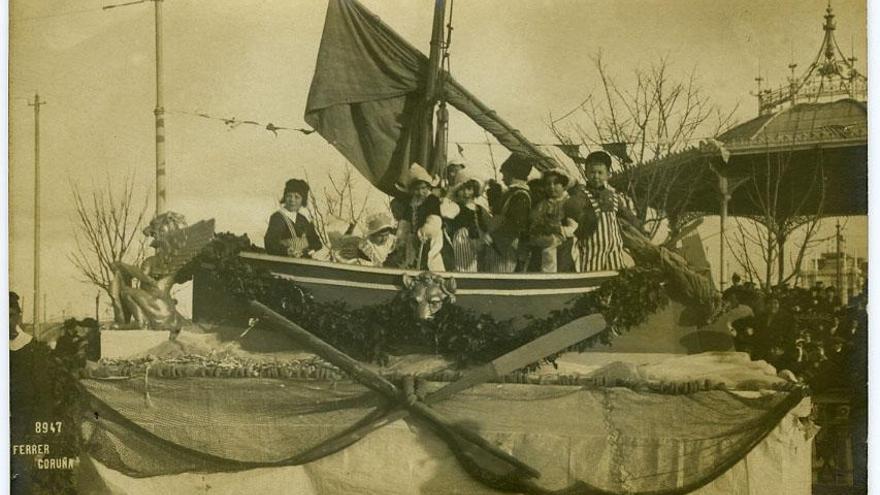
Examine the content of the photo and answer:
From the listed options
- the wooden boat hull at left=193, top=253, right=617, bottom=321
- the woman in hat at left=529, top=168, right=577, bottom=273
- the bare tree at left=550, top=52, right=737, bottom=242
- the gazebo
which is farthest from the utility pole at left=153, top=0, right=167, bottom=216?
the gazebo

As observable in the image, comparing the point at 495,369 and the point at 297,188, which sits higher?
the point at 297,188

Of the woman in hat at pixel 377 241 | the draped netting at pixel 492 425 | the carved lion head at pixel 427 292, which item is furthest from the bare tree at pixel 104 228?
the carved lion head at pixel 427 292

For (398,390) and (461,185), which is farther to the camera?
(461,185)

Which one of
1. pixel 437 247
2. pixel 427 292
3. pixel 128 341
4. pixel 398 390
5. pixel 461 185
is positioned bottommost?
pixel 398 390

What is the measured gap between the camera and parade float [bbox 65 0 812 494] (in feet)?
17.2

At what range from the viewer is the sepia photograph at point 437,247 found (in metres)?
5.26

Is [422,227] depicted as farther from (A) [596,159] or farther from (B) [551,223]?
(A) [596,159]

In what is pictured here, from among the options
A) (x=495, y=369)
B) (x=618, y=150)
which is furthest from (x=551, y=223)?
(x=495, y=369)

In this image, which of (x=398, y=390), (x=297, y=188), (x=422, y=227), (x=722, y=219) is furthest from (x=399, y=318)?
(x=722, y=219)

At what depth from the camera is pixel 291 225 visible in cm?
532

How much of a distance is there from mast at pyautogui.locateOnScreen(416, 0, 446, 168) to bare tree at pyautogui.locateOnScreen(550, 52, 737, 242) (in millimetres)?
624

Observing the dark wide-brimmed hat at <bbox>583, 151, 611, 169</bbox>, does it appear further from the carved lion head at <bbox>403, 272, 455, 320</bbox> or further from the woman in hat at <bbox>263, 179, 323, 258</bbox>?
the woman in hat at <bbox>263, 179, 323, 258</bbox>

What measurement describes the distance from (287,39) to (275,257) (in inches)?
43.4

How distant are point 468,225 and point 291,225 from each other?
2.93 feet
